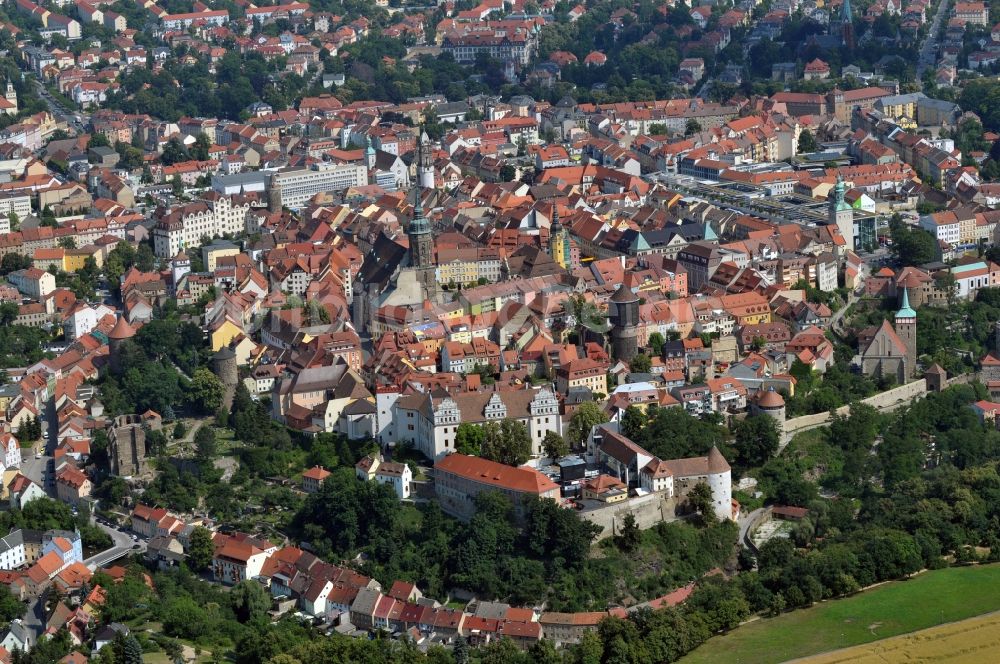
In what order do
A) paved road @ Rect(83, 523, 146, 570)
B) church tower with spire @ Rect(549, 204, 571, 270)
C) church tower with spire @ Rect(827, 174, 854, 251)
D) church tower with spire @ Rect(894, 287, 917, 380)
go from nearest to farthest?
paved road @ Rect(83, 523, 146, 570) < church tower with spire @ Rect(894, 287, 917, 380) < church tower with spire @ Rect(549, 204, 571, 270) < church tower with spire @ Rect(827, 174, 854, 251)

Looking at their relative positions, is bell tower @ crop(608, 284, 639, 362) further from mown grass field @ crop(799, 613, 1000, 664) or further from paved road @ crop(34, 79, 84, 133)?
paved road @ crop(34, 79, 84, 133)

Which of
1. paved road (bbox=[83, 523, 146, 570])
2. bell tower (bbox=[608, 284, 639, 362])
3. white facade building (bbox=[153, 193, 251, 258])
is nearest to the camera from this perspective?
paved road (bbox=[83, 523, 146, 570])

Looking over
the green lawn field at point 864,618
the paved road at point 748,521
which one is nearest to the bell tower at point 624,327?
the paved road at point 748,521

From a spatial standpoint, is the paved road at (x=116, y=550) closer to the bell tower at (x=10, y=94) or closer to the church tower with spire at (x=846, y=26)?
the bell tower at (x=10, y=94)

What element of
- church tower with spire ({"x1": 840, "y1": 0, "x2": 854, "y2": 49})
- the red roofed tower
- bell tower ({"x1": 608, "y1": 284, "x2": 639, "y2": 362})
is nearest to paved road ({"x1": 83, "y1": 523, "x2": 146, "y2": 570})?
the red roofed tower

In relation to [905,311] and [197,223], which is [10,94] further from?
[905,311]

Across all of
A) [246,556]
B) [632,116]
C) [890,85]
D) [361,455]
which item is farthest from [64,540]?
[890,85]
